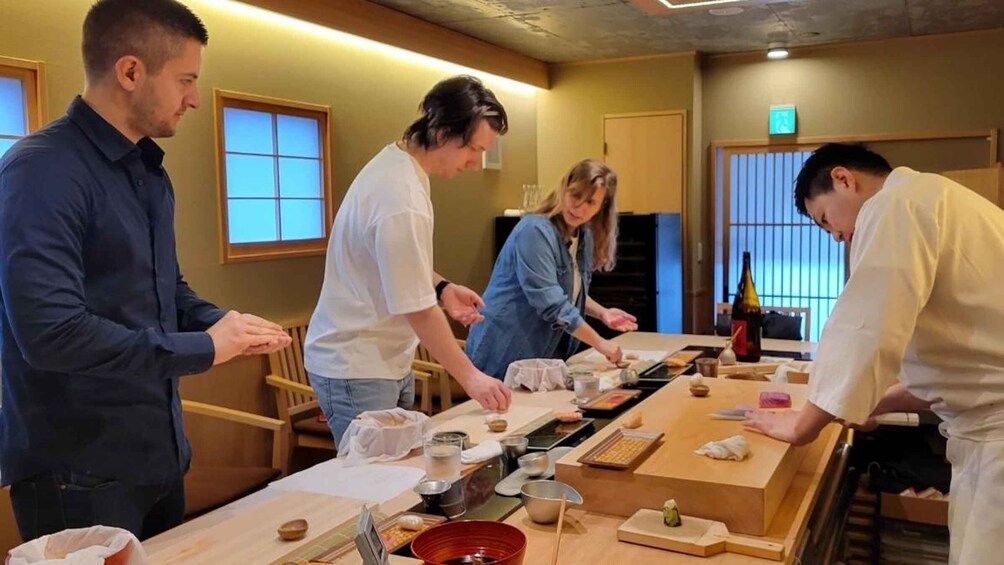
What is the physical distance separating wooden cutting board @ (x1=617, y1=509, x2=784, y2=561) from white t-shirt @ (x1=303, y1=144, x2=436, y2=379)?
730 mm

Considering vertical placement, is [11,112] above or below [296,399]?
above

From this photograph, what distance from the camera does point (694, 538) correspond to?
4.18 feet

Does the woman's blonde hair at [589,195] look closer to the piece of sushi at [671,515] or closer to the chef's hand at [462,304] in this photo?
the chef's hand at [462,304]

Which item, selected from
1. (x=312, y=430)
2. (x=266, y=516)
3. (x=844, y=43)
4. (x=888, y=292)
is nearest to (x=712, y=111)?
(x=844, y=43)

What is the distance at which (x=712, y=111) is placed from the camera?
603 centimetres

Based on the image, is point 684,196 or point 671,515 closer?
point 671,515

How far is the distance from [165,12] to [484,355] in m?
1.69

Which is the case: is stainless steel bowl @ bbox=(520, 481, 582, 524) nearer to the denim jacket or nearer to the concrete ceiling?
the denim jacket

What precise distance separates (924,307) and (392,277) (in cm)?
107

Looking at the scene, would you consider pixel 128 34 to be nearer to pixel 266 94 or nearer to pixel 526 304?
pixel 526 304

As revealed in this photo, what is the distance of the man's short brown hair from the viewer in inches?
53.1

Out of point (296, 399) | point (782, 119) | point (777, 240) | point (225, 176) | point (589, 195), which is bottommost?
point (296, 399)

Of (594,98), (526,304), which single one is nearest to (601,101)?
(594,98)

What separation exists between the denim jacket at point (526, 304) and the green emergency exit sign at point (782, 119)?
11.5 ft
